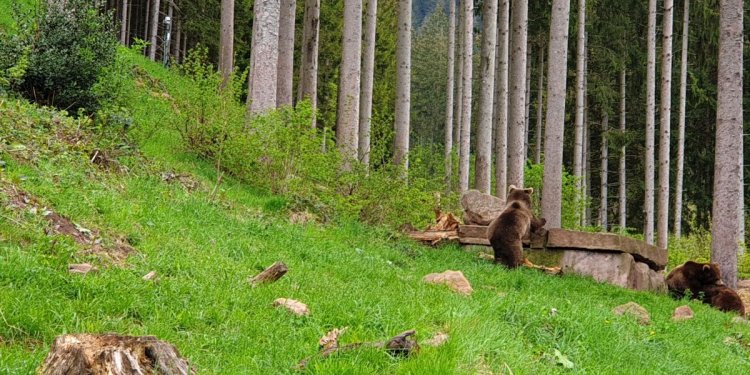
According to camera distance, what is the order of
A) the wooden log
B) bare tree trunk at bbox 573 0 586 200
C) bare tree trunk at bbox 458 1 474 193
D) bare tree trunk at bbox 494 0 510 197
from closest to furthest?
the wooden log, bare tree trunk at bbox 458 1 474 193, bare tree trunk at bbox 494 0 510 197, bare tree trunk at bbox 573 0 586 200

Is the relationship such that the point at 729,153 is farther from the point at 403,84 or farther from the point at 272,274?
the point at 272,274

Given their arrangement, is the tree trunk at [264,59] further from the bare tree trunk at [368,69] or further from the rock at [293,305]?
the rock at [293,305]

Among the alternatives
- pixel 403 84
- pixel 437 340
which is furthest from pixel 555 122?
pixel 437 340

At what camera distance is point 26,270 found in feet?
15.8

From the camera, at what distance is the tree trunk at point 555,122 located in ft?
46.1

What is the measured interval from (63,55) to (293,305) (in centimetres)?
826

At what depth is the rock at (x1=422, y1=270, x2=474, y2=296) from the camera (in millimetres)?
7945

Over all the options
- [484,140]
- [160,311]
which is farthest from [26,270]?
[484,140]

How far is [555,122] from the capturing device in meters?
14.2

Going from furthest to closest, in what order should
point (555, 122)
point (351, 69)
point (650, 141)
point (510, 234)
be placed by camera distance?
1. point (650, 141)
2. point (351, 69)
3. point (555, 122)
4. point (510, 234)

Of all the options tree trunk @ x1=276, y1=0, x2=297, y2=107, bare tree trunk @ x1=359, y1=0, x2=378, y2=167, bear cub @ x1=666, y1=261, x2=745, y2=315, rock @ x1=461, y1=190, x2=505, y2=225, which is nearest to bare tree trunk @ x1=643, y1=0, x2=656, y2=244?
bear cub @ x1=666, y1=261, x2=745, y2=315

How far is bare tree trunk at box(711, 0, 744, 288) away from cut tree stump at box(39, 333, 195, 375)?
13396 millimetres

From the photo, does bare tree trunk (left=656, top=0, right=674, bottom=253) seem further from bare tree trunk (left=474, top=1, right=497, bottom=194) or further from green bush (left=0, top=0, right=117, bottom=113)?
green bush (left=0, top=0, right=117, bottom=113)

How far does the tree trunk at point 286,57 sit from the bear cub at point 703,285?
10.3 metres
